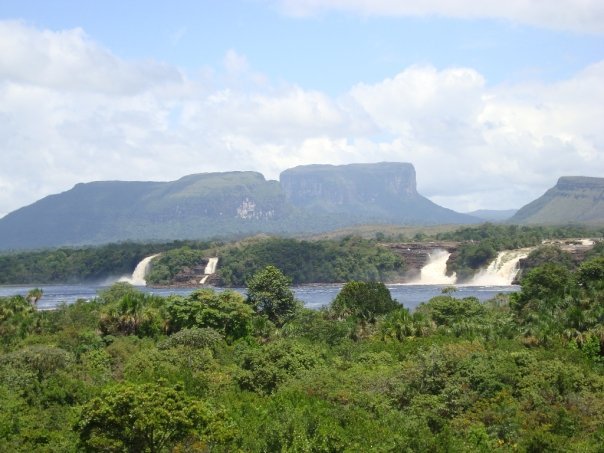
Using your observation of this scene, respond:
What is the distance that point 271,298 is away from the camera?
90438 millimetres

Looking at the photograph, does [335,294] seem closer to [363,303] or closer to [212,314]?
[363,303]

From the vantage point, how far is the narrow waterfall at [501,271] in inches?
7293

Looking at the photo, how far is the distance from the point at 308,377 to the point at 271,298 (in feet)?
120

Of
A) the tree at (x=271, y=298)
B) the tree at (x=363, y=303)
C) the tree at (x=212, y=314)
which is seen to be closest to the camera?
the tree at (x=212, y=314)

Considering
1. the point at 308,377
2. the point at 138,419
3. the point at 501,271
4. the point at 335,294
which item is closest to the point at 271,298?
the point at 308,377

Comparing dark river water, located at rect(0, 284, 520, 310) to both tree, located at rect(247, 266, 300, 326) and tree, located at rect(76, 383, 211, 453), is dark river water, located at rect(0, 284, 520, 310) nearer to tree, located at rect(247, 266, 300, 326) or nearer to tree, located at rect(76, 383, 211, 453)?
tree, located at rect(247, 266, 300, 326)

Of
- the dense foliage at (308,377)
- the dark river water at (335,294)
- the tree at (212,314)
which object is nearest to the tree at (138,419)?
the dense foliage at (308,377)

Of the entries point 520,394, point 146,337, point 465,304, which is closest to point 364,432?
point 520,394

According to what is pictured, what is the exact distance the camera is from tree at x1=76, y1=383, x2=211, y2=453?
1521 inches

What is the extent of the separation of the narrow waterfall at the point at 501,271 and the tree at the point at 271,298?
10064cm

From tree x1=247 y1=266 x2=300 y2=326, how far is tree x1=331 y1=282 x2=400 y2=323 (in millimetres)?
5379

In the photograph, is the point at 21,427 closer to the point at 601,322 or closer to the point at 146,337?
the point at 146,337

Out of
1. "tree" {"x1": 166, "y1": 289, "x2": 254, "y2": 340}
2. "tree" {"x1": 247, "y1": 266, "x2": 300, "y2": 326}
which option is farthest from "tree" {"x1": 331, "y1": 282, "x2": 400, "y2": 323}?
"tree" {"x1": 166, "y1": 289, "x2": 254, "y2": 340}

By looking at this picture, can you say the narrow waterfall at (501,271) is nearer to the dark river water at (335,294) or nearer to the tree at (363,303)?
the dark river water at (335,294)
